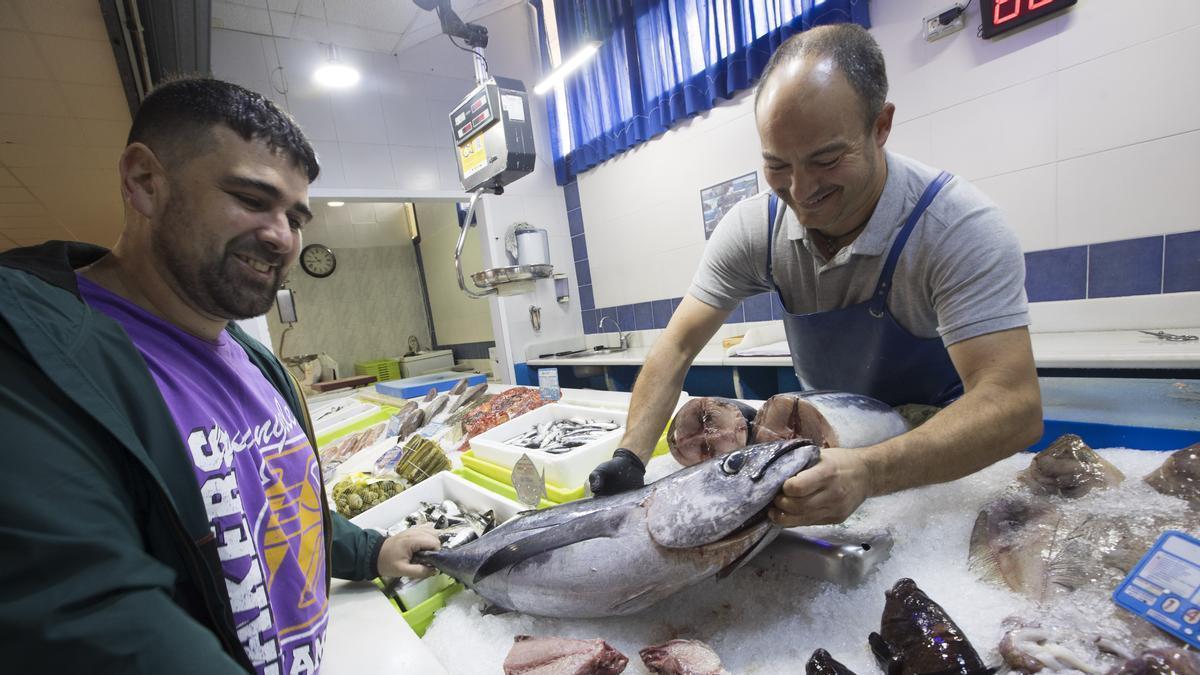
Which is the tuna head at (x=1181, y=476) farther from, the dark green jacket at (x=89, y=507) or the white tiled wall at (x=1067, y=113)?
the white tiled wall at (x=1067, y=113)

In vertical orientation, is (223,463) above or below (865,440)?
above

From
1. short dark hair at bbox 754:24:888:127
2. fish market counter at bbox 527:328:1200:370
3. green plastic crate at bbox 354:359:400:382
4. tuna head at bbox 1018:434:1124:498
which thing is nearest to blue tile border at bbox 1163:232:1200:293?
fish market counter at bbox 527:328:1200:370

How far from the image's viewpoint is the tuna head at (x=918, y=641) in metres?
0.68

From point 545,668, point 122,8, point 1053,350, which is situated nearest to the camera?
point 545,668

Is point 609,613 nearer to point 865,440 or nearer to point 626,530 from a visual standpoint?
point 626,530

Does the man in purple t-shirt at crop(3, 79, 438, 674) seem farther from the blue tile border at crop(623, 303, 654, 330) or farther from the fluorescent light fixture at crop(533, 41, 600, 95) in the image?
the blue tile border at crop(623, 303, 654, 330)

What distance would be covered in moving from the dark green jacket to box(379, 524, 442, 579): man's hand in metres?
0.47

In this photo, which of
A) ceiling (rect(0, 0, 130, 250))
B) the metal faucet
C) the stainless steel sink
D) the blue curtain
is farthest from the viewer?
the metal faucet

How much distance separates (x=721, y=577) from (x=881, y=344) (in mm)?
989

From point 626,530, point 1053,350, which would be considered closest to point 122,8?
point 626,530

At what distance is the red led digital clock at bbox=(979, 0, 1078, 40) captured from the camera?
97.6 inches

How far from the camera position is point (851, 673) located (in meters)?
0.73

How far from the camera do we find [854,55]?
120cm

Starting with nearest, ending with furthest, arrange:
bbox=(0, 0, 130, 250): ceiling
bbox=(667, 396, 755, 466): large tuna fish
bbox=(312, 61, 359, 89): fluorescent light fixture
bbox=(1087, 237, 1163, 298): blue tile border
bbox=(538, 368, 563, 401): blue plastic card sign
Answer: bbox=(667, 396, 755, 466): large tuna fish → bbox=(1087, 237, 1163, 298): blue tile border → bbox=(0, 0, 130, 250): ceiling → bbox=(538, 368, 563, 401): blue plastic card sign → bbox=(312, 61, 359, 89): fluorescent light fixture
